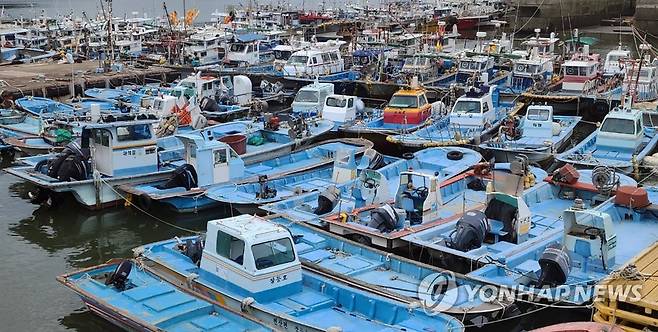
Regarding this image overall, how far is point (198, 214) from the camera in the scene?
1998 centimetres

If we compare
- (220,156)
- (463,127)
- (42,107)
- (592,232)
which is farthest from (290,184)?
(42,107)

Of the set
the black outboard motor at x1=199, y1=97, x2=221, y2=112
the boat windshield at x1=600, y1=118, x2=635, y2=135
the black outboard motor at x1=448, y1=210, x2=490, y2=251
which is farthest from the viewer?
the black outboard motor at x1=199, y1=97, x2=221, y2=112

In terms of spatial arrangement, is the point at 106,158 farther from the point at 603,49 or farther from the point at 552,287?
the point at 603,49

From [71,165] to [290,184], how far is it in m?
5.93

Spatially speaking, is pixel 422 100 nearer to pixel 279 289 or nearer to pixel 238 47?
pixel 279 289

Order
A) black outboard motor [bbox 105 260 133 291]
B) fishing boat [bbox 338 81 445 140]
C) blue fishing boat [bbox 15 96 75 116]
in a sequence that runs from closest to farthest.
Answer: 1. black outboard motor [bbox 105 260 133 291]
2. fishing boat [bbox 338 81 445 140]
3. blue fishing boat [bbox 15 96 75 116]

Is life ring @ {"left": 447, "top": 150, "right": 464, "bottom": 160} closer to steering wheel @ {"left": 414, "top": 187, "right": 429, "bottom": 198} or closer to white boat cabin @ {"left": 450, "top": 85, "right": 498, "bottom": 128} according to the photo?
white boat cabin @ {"left": 450, "top": 85, "right": 498, "bottom": 128}

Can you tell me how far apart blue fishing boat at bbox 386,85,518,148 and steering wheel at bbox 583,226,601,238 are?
35.5ft

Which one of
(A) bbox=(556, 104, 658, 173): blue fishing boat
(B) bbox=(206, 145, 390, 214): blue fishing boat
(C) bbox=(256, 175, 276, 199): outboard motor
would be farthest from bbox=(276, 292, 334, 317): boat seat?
(A) bbox=(556, 104, 658, 173): blue fishing boat

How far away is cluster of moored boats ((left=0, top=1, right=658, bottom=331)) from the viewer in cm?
1245

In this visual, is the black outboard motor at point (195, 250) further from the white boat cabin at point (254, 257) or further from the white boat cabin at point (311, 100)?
the white boat cabin at point (311, 100)

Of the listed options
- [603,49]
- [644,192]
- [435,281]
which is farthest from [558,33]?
[435,281]

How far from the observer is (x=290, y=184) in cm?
2069

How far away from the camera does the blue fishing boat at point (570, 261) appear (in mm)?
12336
